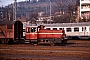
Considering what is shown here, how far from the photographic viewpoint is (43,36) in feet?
108

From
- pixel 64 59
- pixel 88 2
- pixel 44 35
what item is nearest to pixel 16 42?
pixel 44 35

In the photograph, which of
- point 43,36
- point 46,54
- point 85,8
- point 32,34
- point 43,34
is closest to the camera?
point 46,54

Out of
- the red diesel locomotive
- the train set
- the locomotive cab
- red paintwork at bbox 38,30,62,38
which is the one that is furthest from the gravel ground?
the locomotive cab

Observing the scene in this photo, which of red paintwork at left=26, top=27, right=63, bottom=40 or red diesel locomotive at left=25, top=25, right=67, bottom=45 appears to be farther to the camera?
red paintwork at left=26, top=27, right=63, bottom=40

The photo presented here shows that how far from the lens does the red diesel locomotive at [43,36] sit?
107ft

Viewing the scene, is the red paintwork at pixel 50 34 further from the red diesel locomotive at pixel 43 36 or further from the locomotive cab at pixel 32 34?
the locomotive cab at pixel 32 34

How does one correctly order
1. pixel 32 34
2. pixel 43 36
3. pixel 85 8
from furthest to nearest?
pixel 85 8
pixel 32 34
pixel 43 36

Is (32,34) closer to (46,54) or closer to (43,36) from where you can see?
(43,36)

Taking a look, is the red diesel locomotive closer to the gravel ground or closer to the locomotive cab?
the locomotive cab

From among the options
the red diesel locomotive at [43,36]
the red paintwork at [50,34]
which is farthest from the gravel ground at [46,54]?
→ the red paintwork at [50,34]

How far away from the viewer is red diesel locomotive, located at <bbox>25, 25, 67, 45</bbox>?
32.5m

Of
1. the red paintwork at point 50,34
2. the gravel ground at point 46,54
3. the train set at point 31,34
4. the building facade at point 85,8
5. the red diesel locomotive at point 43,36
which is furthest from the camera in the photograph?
the building facade at point 85,8

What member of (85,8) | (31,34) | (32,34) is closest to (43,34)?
(32,34)

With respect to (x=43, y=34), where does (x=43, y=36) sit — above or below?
below
